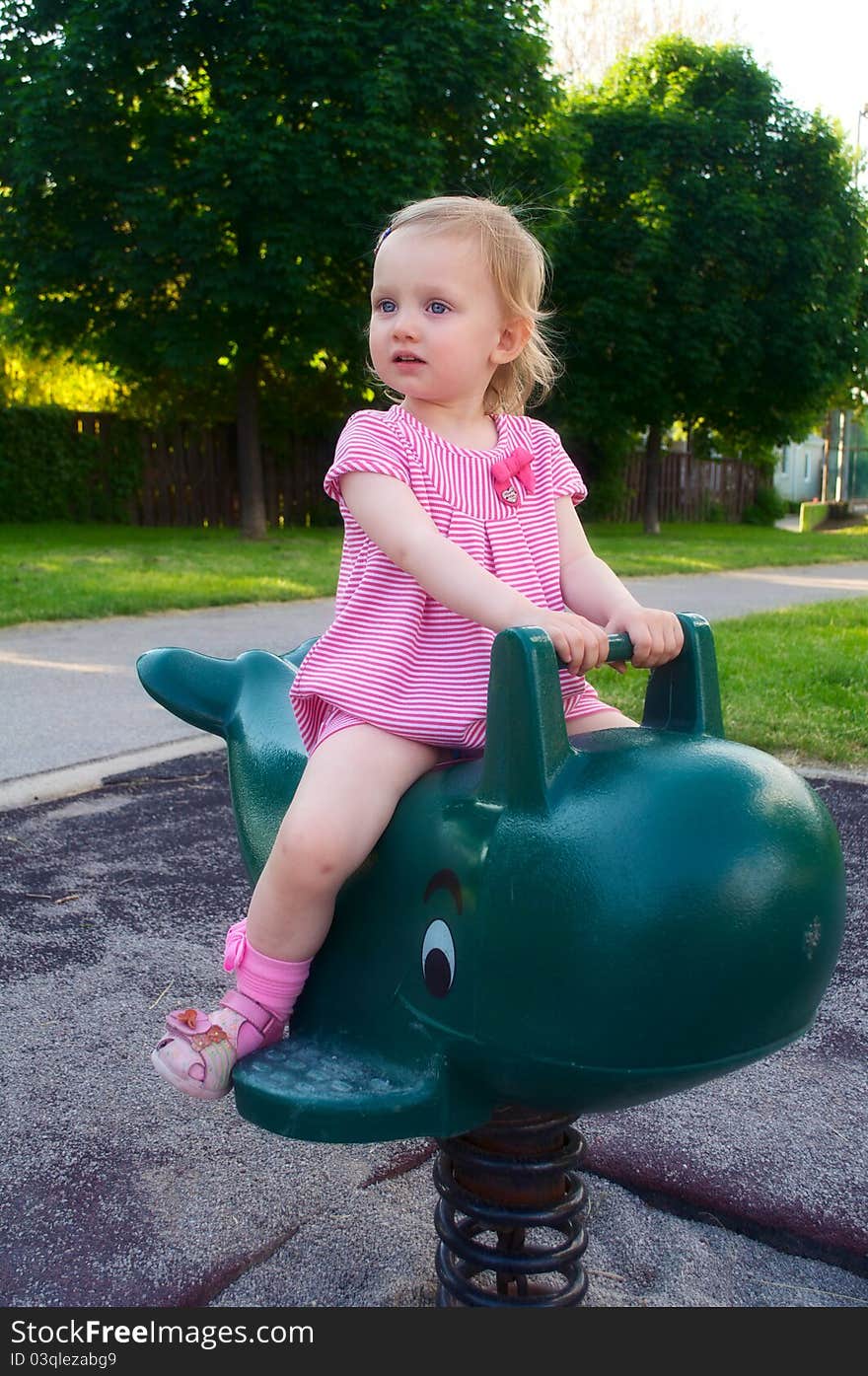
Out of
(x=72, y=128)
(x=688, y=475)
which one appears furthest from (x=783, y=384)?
(x=72, y=128)

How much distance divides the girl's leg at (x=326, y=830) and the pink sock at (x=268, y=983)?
14mm

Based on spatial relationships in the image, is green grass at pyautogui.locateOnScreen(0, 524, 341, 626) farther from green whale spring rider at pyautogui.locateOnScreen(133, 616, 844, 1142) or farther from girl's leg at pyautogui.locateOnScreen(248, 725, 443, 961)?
green whale spring rider at pyautogui.locateOnScreen(133, 616, 844, 1142)

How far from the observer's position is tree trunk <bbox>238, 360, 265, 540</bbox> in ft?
57.3

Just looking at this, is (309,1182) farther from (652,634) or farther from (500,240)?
(500,240)

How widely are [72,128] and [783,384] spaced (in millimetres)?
12571

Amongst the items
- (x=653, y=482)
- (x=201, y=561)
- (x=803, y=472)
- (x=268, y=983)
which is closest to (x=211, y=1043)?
(x=268, y=983)

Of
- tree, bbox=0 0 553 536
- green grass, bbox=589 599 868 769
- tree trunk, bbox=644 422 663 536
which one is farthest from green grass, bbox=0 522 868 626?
green grass, bbox=589 599 868 769

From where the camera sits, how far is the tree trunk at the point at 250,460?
17469 mm

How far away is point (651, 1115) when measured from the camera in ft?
7.23

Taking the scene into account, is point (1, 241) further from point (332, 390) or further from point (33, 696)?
point (33, 696)

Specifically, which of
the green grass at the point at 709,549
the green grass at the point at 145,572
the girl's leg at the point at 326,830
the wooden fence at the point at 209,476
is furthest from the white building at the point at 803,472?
the girl's leg at the point at 326,830

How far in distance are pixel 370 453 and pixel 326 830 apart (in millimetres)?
548

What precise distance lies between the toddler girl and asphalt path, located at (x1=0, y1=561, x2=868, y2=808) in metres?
2.60

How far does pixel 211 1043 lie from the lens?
5.37ft
